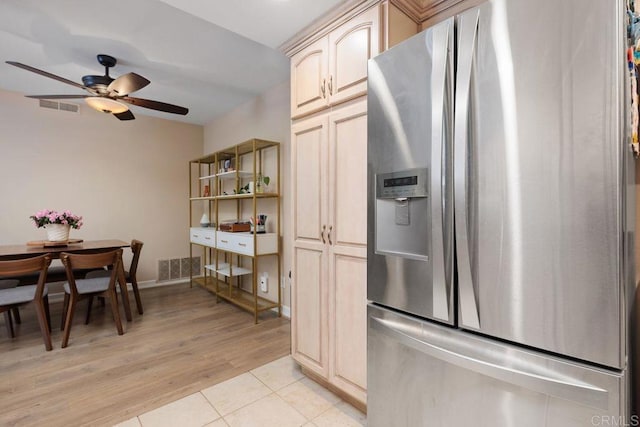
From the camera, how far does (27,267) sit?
2523 mm

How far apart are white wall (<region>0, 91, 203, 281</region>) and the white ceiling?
1.63 ft

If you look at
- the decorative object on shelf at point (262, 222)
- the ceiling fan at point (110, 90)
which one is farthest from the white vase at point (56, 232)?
the decorative object on shelf at point (262, 222)

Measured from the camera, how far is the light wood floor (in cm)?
188

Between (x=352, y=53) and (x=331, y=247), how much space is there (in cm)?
116

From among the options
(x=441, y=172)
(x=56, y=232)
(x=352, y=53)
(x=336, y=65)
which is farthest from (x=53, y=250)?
(x=441, y=172)

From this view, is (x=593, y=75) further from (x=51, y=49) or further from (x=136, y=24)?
(x=51, y=49)

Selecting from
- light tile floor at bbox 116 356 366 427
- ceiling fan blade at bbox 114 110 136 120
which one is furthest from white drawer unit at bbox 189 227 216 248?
light tile floor at bbox 116 356 366 427

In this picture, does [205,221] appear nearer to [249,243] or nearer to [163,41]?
[249,243]

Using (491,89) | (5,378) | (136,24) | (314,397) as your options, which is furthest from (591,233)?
(5,378)

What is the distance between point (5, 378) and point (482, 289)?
3.22 metres

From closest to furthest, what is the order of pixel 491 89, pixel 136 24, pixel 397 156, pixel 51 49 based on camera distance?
1. pixel 491 89
2. pixel 397 156
3. pixel 136 24
4. pixel 51 49

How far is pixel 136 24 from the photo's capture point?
234cm

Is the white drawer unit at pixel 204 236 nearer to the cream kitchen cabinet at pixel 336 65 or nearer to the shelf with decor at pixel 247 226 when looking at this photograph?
the shelf with decor at pixel 247 226

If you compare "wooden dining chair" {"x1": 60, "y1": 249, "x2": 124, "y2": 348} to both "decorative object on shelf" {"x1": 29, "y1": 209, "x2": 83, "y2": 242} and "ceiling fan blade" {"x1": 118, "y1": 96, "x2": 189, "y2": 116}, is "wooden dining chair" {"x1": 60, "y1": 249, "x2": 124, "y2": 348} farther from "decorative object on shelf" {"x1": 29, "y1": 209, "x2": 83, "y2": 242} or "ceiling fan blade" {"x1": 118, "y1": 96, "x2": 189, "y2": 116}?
"ceiling fan blade" {"x1": 118, "y1": 96, "x2": 189, "y2": 116}
